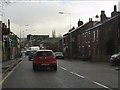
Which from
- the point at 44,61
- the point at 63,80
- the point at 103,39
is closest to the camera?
the point at 63,80

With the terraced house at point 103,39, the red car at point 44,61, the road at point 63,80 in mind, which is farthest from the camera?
the terraced house at point 103,39

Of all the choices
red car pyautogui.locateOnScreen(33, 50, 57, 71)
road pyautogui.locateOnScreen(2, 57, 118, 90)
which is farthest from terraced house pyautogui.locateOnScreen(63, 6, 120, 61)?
road pyautogui.locateOnScreen(2, 57, 118, 90)

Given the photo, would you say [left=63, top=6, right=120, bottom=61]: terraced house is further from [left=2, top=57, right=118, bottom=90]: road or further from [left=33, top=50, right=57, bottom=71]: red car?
[left=2, top=57, right=118, bottom=90]: road

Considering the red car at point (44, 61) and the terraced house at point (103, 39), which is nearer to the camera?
the red car at point (44, 61)

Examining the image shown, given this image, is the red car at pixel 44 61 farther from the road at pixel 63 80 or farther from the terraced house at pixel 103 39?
the terraced house at pixel 103 39

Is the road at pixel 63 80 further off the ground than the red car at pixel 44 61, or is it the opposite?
the red car at pixel 44 61

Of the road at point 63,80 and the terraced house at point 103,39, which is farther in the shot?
the terraced house at point 103,39

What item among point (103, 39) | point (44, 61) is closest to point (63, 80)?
point (44, 61)

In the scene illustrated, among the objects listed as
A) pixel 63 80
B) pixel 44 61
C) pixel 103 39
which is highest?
pixel 103 39

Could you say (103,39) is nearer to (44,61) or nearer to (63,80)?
(44,61)

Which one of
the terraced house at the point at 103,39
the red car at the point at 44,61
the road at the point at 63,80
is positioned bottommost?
the road at the point at 63,80

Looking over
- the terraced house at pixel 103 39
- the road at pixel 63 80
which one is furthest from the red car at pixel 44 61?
the terraced house at pixel 103 39

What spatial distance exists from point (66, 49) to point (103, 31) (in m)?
49.7

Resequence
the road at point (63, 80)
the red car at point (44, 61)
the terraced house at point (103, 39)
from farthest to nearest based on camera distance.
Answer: the terraced house at point (103, 39)
the red car at point (44, 61)
the road at point (63, 80)
